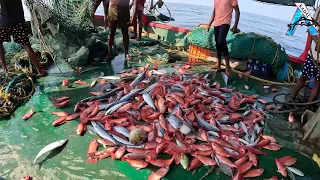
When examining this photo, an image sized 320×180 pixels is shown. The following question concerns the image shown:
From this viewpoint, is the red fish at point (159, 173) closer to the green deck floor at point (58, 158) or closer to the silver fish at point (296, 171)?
the green deck floor at point (58, 158)

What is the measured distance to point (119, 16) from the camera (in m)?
6.54

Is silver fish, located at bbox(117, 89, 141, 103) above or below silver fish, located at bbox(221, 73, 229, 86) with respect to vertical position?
above

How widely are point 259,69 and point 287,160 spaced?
12.4ft

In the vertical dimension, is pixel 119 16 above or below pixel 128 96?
above

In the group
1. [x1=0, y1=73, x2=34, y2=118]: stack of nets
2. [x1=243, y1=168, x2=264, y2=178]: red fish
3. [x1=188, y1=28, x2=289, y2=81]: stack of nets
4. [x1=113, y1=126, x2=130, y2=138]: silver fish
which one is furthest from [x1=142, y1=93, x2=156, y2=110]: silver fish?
[x1=188, y1=28, x2=289, y2=81]: stack of nets

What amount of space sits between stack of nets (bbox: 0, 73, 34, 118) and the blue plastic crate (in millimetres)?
5025

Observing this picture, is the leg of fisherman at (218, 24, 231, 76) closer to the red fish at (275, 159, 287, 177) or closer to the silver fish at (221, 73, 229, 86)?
the silver fish at (221, 73, 229, 86)

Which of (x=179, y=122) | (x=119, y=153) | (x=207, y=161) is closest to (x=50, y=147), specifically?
(x=119, y=153)

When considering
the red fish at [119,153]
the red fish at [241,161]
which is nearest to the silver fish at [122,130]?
the red fish at [119,153]

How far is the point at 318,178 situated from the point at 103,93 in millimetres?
3490

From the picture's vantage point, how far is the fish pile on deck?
11.0 feet

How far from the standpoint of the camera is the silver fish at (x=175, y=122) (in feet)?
12.4

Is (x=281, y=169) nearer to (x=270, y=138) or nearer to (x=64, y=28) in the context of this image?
(x=270, y=138)

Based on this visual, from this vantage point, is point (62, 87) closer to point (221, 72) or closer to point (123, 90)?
point (123, 90)
